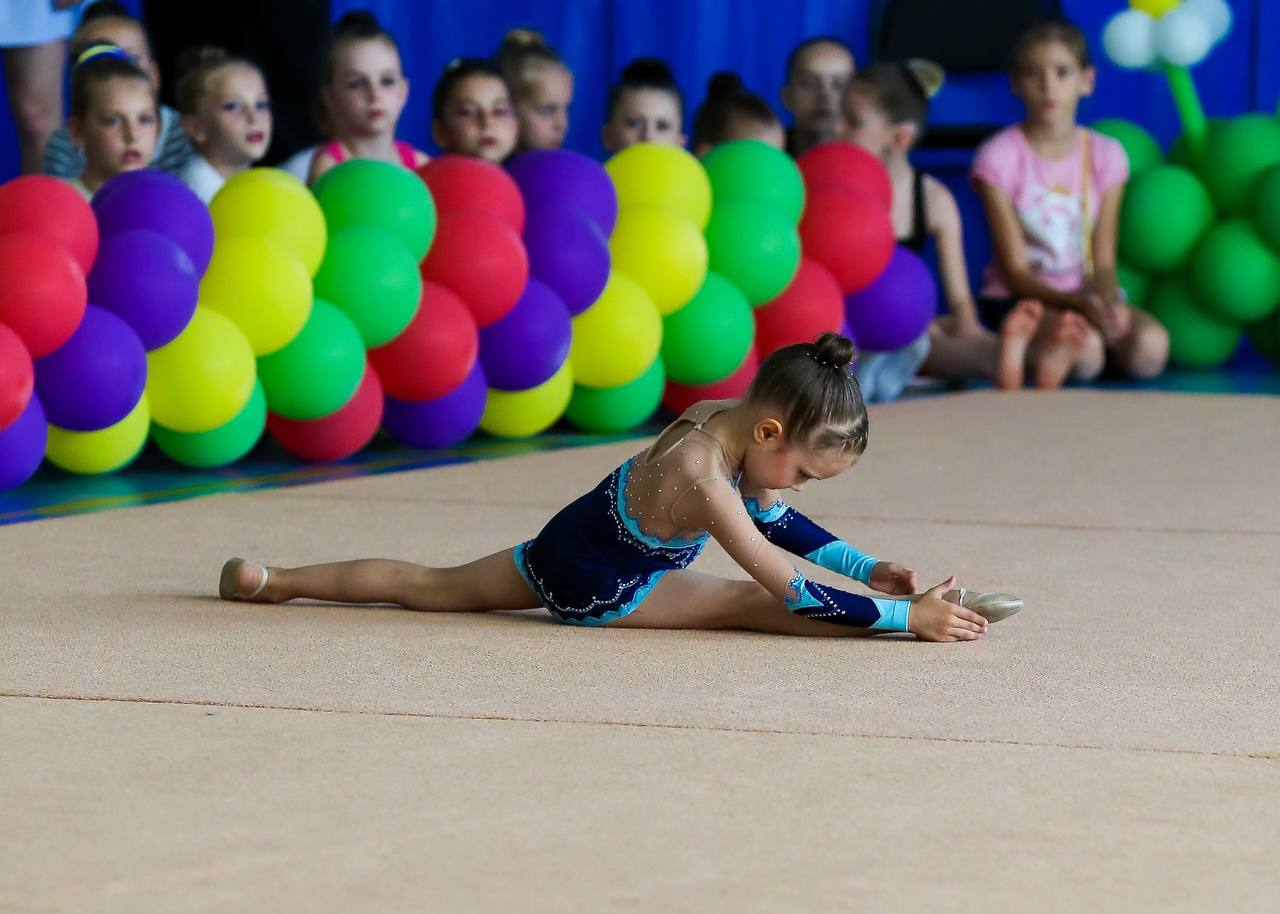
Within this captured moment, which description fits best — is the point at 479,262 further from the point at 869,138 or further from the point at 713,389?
the point at 869,138

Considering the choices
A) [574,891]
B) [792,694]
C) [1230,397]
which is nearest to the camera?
[574,891]

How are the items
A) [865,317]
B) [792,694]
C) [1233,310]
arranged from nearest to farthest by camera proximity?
1. [792,694]
2. [865,317]
3. [1233,310]

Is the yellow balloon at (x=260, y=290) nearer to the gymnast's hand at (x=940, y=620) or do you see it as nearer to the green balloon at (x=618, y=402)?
the green balloon at (x=618, y=402)

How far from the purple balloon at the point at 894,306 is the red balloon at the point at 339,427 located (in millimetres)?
1461

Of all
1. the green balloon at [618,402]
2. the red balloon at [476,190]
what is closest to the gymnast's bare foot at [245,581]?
the red balloon at [476,190]

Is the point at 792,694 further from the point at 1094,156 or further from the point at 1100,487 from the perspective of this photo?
the point at 1094,156

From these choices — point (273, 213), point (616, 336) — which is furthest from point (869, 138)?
point (273, 213)

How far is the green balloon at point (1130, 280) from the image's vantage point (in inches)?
237

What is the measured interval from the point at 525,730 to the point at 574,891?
46 cm

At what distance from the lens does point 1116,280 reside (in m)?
5.91

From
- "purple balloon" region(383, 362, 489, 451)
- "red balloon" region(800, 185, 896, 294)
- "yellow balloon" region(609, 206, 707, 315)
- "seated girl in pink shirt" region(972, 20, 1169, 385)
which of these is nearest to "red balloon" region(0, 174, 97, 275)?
"purple balloon" region(383, 362, 489, 451)

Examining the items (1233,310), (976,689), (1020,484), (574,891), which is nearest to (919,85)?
(1233,310)

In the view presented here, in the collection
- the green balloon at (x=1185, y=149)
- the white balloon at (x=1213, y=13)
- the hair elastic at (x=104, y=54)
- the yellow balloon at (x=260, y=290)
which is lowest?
the yellow balloon at (x=260, y=290)

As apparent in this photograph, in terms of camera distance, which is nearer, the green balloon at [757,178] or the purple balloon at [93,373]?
the purple balloon at [93,373]
